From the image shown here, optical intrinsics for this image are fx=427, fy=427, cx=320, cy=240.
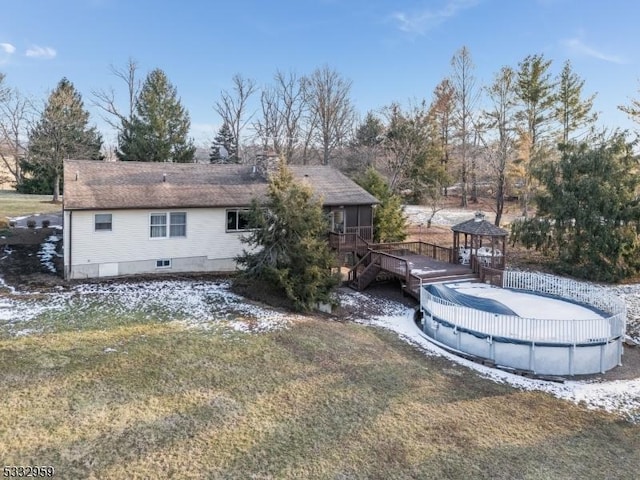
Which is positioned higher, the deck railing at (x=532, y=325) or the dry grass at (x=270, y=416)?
the deck railing at (x=532, y=325)

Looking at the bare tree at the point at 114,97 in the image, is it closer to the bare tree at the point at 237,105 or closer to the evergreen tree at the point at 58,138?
the evergreen tree at the point at 58,138

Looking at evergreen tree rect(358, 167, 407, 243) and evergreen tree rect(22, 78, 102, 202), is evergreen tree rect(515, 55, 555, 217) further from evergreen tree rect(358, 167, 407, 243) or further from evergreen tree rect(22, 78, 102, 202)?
evergreen tree rect(22, 78, 102, 202)

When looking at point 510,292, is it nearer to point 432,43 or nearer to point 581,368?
point 581,368

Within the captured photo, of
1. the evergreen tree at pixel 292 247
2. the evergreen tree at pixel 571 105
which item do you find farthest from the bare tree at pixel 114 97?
the evergreen tree at pixel 571 105

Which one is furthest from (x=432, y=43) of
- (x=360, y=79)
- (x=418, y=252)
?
(x=418, y=252)

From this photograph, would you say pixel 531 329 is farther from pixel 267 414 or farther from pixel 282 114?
pixel 282 114

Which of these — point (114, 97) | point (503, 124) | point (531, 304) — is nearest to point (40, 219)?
point (114, 97)

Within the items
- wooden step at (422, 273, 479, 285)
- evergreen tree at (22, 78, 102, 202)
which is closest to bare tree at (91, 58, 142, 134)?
evergreen tree at (22, 78, 102, 202)
